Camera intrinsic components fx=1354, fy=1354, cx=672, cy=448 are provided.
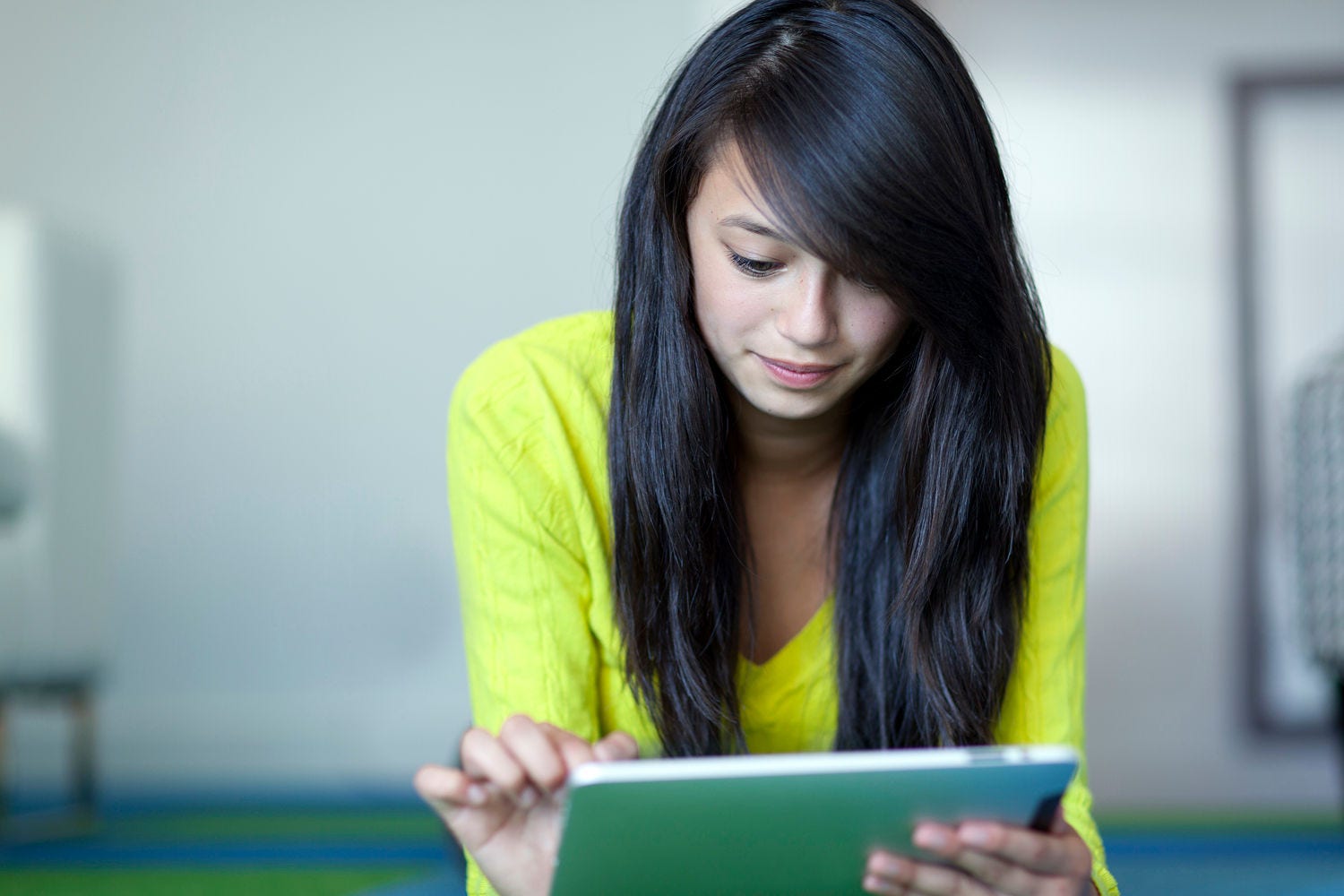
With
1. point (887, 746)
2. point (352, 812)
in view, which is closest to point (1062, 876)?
point (887, 746)

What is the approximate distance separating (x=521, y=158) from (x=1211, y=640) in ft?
6.06

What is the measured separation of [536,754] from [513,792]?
29 millimetres

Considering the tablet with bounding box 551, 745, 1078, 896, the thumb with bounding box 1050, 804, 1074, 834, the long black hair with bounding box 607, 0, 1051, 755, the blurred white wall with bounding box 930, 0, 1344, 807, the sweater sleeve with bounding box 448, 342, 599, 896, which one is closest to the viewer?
the tablet with bounding box 551, 745, 1078, 896

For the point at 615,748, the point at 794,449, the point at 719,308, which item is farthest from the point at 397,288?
the point at 615,748

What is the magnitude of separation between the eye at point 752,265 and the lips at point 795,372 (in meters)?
0.06

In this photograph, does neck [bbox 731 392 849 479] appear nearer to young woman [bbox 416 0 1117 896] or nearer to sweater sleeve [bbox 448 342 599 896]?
young woman [bbox 416 0 1117 896]

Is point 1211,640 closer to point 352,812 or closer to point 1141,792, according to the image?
point 1141,792

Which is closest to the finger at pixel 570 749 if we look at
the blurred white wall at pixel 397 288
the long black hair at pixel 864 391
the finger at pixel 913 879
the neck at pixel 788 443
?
the finger at pixel 913 879

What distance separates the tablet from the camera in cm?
63

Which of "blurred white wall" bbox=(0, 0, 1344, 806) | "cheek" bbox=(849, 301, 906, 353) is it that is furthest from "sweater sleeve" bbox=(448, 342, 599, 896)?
"blurred white wall" bbox=(0, 0, 1344, 806)

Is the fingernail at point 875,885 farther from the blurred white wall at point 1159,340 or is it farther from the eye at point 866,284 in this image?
the blurred white wall at point 1159,340

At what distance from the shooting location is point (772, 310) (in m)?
0.94

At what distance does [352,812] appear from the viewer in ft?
8.18

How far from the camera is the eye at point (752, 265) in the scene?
933 mm
